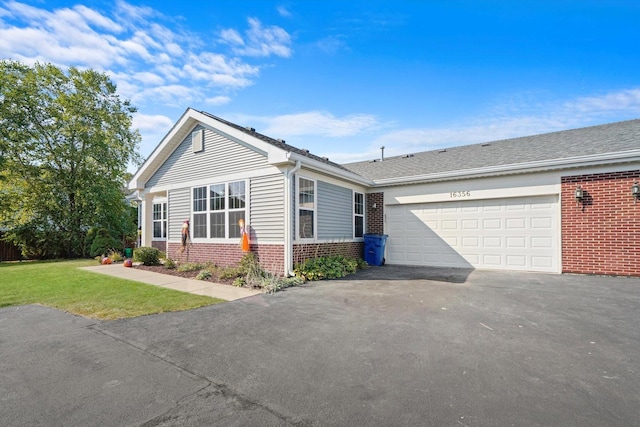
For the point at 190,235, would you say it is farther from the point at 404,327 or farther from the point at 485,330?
the point at 485,330

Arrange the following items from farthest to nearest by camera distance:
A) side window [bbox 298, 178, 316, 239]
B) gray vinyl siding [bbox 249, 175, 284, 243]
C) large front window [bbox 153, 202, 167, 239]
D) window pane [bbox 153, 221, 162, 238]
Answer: window pane [bbox 153, 221, 162, 238]
large front window [bbox 153, 202, 167, 239]
side window [bbox 298, 178, 316, 239]
gray vinyl siding [bbox 249, 175, 284, 243]

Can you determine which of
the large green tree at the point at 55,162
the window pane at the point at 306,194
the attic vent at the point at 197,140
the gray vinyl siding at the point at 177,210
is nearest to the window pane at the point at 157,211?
the gray vinyl siding at the point at 177,210

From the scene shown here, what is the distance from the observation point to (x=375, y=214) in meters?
12.3

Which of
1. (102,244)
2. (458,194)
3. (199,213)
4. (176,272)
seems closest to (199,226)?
(199,213)

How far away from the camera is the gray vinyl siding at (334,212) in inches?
383

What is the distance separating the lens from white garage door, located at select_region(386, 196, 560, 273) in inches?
365

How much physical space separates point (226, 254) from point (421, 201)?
7264 millimetres

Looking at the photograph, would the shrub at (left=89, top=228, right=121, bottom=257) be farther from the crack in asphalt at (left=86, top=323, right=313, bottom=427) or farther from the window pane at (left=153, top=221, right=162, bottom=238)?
the crack in asphalt at (left=86, top=323, right=313, bottom=427)

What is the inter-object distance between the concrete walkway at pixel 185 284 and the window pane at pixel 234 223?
1.83 m

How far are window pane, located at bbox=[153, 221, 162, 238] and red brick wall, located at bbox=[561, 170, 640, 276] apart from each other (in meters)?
16.0

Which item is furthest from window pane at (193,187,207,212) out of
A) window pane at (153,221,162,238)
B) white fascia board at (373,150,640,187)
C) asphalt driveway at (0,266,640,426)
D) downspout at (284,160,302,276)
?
white fascia board at (373,150,640,187)

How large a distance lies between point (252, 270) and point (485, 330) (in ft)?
19.4

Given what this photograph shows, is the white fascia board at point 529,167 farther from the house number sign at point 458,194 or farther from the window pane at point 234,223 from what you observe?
the window pane at point 234,223

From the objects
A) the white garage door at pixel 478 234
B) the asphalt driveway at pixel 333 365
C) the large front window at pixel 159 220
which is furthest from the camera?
the large front window at pixel 159 220
